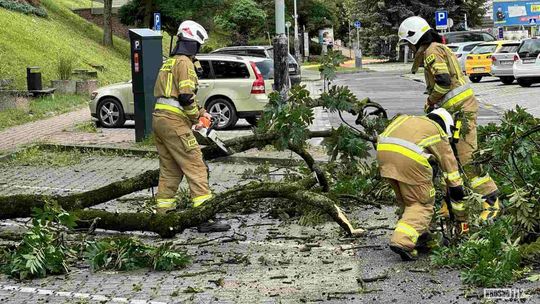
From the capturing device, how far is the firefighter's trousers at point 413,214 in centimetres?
714

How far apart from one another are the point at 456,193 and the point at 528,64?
24.0m

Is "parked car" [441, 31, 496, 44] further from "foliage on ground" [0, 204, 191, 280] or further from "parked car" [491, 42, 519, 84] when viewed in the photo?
"foliage on ground" [0, 204, 191, 280]

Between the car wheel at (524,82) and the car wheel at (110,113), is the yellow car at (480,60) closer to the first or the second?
the car wheel at (524,82)

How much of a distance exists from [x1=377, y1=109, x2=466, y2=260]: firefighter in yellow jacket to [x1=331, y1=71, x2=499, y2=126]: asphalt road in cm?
1246

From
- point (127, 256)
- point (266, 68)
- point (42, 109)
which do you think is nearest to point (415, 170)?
point (127, 256)

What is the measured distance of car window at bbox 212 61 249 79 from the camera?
19.5 m

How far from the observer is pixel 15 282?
6992mm

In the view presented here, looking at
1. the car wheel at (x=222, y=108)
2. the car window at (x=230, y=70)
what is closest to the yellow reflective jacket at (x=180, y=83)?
the car wheel at (x=222, y=108)

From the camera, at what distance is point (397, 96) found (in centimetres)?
2948

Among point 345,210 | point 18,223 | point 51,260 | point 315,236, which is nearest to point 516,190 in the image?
point 315,236

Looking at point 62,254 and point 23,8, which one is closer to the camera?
point 62,254

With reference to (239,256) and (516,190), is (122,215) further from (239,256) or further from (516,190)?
(516,190)

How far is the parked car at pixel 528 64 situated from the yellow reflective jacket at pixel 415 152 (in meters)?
23.6

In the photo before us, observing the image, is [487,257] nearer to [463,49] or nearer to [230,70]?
[230,70]
